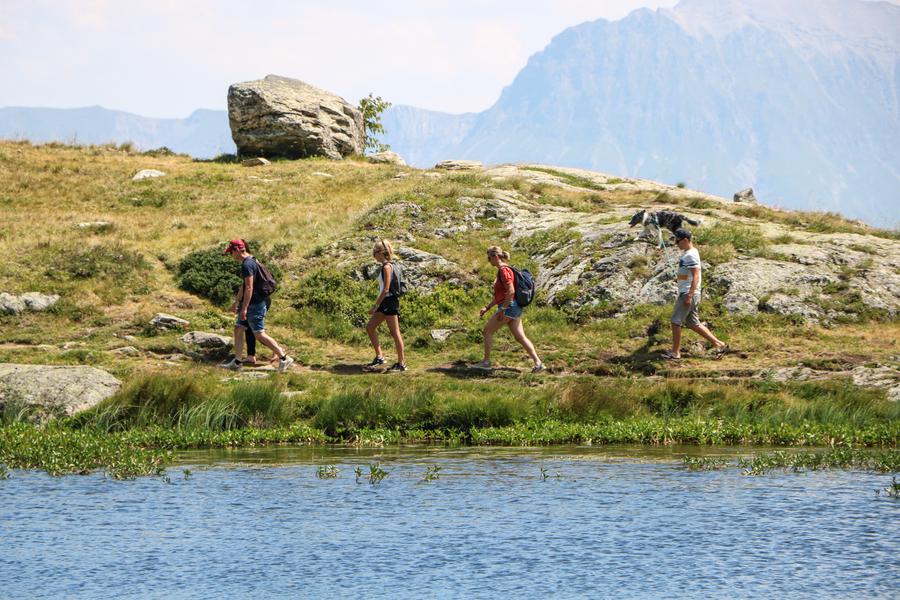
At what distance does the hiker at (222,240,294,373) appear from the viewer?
22.0 m

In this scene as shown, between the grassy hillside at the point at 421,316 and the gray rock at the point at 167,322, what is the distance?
322 millimetres

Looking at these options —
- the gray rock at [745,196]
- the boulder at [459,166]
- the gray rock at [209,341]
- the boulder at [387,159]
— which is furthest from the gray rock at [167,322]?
the boulder at [387,159]

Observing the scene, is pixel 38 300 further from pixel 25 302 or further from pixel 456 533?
pixel 456 533

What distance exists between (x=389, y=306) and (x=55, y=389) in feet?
23.4

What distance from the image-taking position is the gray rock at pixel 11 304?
2569cm

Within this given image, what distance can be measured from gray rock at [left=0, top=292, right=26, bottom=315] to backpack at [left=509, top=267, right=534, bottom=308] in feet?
40.7

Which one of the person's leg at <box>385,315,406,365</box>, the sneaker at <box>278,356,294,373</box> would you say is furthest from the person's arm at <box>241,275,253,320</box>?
the person's leg at <box>385,315,406,365</box>

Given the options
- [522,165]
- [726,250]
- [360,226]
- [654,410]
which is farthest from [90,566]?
[522,165]

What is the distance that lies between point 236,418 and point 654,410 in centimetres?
726

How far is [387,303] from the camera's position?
2244cm

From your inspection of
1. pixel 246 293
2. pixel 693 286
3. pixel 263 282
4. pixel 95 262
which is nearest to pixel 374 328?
pixel 263 282

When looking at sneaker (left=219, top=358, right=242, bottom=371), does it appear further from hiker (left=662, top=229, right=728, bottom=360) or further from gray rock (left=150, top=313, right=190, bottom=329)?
hiker (left=662, top=229, right=728, bottom=360)

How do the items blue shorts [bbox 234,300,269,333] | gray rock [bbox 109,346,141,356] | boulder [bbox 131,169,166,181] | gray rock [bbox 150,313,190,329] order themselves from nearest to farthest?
A: blue shorts [bbox 234,300,269,333] → gray rock [bbox 109,346,141,356] → gray rock [bbox 150,313,190,329] → boulder [bbox 131,169,166,181]

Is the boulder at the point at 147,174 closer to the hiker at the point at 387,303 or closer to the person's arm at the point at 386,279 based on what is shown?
the hiker at the point at 387,303
